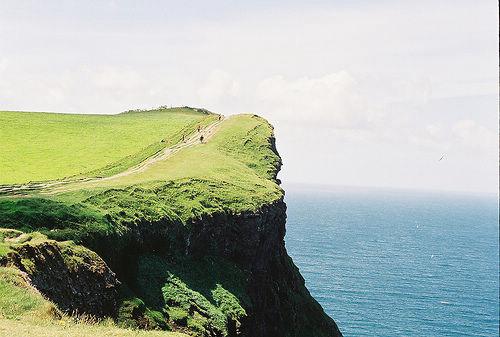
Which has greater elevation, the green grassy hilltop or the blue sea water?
the green grassy hilltop

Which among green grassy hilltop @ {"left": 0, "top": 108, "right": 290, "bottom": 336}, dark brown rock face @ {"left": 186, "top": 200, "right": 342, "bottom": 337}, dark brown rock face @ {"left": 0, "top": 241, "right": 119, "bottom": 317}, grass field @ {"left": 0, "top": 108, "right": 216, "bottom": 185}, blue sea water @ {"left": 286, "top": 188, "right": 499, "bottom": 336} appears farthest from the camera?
blue sea water @ {"left": 286, "top": 188, "right": 499, "bottom": 336}

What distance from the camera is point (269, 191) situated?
214ft

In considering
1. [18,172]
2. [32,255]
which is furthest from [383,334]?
[32,255]

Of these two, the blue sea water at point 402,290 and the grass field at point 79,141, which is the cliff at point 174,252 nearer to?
the grass field at point 79,141

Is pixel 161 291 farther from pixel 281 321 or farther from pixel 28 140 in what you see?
pixel 28 140

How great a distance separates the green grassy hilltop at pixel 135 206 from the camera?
3234 cm

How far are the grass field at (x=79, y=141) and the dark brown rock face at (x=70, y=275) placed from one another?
35.0 m

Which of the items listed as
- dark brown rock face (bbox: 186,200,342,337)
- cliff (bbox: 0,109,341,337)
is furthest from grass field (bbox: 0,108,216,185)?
dark brown rock face (bbox: 186,200,342,337)

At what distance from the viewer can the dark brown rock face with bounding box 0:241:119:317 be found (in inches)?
1152

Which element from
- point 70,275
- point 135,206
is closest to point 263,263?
point 135,206

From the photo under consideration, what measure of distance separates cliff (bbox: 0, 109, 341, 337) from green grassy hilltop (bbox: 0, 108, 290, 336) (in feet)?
0.39

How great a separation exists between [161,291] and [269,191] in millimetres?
27476

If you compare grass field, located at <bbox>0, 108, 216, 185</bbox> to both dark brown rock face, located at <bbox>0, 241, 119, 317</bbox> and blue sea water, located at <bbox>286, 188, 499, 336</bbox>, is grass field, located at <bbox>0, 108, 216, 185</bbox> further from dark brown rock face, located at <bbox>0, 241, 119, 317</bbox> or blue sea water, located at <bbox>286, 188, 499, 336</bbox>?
blue sea water, located at <bbox>286, 188, 499, 336</bbox>

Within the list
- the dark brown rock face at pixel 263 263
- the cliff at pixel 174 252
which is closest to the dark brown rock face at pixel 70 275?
the cliff at pixel 174 252
